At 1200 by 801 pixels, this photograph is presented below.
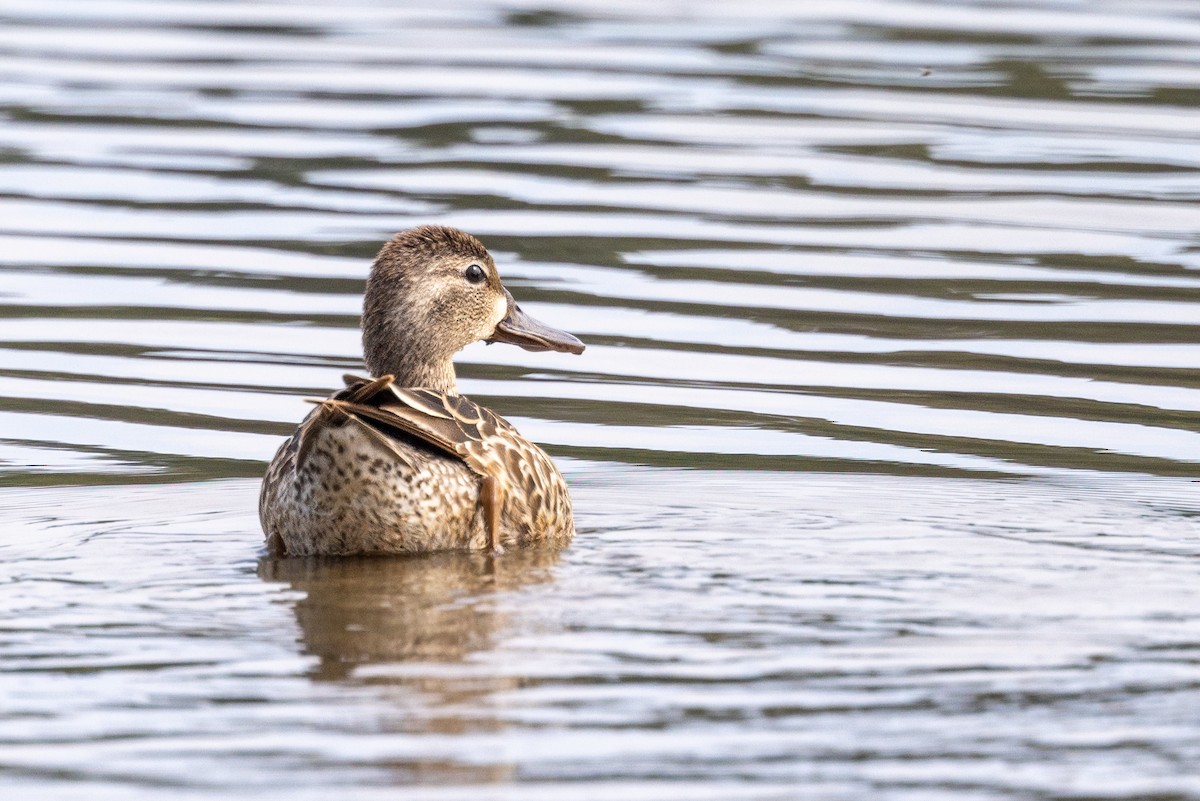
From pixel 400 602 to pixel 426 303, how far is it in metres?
1.96

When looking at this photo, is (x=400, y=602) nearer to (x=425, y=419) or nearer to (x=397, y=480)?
(x=397, y=480)

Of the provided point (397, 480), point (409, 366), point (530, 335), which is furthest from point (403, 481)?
point (530, 335)

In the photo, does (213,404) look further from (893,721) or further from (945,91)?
(945,91)

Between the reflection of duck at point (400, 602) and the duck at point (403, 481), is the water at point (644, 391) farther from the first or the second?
the duck at point (403, 481)

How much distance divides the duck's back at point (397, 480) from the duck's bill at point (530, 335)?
51.3 inches

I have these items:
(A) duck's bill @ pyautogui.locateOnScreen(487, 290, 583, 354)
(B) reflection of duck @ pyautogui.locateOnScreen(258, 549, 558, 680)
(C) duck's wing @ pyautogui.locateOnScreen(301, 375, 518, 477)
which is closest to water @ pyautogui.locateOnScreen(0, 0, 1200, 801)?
(B) reflection of duck @ pyautogui.locateOnScreen(258, 549, 558, 680)

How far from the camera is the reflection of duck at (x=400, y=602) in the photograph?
6312 millimetres

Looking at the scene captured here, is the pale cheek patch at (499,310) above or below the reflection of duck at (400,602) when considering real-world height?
above

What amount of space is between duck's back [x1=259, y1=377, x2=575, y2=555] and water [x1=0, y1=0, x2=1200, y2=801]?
0.17 m

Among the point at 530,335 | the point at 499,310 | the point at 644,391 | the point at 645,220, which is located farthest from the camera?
the point at 645,220

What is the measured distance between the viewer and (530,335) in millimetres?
9336

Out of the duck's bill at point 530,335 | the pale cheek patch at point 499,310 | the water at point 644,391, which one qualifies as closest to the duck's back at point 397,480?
the water at point 644,391

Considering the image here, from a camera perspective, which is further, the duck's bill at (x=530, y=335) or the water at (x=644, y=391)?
the duck's bill at (x=530, y=335)

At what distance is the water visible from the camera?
556cm
